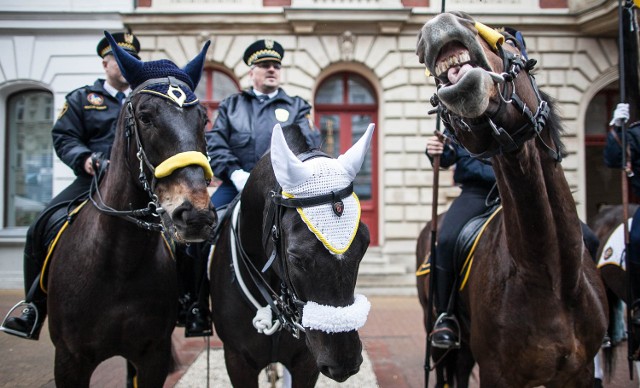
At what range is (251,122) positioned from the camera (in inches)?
159

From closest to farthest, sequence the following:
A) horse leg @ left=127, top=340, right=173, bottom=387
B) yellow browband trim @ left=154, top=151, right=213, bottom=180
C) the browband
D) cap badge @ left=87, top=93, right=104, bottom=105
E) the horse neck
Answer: the browband < yellow browband trim @ left=154, top=151, right=213, bottom=180 < the horse neck < horse leg @ left=127, top=340, right=173, bottom=387 < cap badge @ left=87, top=93, right=104, bottom=105

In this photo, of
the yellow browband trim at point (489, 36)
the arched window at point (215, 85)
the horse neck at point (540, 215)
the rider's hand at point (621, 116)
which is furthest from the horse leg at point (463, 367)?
the arched window at point (215, 85)

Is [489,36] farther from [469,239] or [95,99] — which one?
[95,99]

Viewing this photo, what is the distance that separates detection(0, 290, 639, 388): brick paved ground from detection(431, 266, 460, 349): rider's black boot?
64cm

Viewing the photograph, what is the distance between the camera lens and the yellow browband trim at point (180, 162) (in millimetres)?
2457

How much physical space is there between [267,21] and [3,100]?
6.25m

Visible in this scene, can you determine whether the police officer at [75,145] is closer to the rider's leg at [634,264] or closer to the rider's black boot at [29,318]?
the rider's black boot at [29,318]

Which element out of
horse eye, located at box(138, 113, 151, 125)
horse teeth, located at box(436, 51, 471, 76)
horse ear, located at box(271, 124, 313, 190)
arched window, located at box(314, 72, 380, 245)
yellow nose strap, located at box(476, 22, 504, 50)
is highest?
arched window, located at box(314, 72, 380, 245)

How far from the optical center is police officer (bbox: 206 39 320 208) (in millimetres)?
3869

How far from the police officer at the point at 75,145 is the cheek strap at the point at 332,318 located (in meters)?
2.16

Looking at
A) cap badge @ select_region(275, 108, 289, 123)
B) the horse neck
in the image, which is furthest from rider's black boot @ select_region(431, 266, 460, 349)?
cap badge @ select_region(275, 108, 289, 123)

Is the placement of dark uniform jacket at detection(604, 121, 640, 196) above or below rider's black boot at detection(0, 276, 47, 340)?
above

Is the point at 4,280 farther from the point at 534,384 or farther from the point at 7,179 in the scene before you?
the point at 534,384

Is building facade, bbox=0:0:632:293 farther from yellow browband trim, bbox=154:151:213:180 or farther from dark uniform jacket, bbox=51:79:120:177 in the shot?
yellow browband trim, bbox=154:151:213:180
